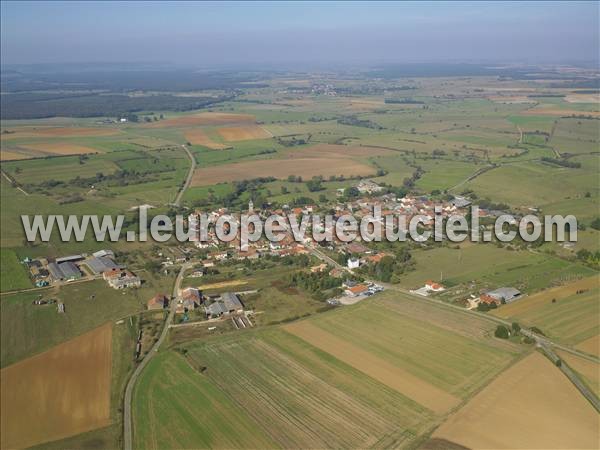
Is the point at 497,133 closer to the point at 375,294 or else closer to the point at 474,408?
the point at 375,294

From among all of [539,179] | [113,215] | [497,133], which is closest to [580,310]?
[539,179]

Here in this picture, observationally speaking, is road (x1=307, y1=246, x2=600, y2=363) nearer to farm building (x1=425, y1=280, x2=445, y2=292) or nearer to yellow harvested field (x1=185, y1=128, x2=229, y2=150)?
farm building (x1=425, y1=280, x2=445, y2=292)

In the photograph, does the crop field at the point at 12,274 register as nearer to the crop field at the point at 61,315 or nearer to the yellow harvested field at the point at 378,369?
the crop field at the point at 61,315

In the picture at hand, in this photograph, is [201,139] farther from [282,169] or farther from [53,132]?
[53,132]

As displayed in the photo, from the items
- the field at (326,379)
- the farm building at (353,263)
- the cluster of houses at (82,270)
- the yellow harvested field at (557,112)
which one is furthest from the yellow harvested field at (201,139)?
the yellow harvested field at (557,112)

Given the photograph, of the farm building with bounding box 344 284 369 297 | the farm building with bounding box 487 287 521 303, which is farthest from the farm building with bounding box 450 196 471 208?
the farm building with bounding box 344 284 369 297

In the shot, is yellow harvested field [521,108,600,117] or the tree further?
yellow harvested field [521,108,600,117]
